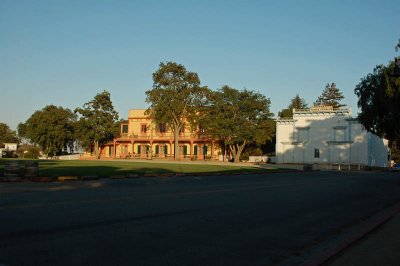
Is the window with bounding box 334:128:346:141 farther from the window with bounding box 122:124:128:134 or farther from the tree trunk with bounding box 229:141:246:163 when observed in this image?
the window with bounding box 122:124:128:134

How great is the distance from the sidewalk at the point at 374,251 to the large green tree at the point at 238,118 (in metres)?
57.2

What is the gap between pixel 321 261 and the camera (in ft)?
23.7

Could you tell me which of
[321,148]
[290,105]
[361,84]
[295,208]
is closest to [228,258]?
[295,208]

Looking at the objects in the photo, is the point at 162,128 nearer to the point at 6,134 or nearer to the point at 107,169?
the point at 107,169

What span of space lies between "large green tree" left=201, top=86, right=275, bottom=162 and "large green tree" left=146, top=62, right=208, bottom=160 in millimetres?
2401

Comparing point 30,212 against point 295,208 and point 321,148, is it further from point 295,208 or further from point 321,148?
point 321,148

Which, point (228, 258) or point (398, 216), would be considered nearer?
point (228, 258)

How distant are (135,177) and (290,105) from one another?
10118 cm

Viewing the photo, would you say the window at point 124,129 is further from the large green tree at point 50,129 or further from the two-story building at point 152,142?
the large green tree at point 50,129

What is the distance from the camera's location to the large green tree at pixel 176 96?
233 feet

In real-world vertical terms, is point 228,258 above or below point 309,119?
below

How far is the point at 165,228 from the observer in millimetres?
9625

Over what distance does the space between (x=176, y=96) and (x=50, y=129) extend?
2377 centimetres

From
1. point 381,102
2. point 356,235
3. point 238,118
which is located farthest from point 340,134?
point 356,235
